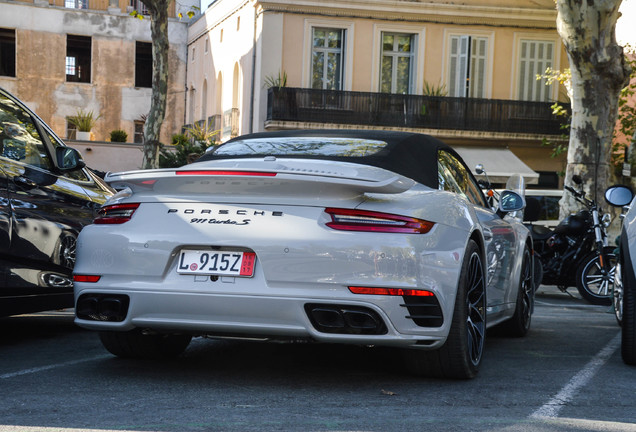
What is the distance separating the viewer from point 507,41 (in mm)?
32156

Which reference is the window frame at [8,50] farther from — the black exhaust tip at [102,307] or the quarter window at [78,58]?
the black exhaust tip at [102,307]

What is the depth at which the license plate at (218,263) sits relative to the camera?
5.02 metres

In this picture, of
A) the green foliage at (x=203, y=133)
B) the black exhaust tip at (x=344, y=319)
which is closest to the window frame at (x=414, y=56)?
the green foliage at (x=203, y=133)

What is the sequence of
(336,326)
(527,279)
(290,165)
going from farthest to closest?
(527,279), (290,165), (336,326)

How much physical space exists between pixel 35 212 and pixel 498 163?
82.3ft

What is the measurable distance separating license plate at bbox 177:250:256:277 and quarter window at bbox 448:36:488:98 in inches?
1082

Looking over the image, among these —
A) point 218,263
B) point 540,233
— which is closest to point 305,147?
point 218,263

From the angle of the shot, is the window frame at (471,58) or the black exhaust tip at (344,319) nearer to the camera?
the black exhaust tip at (344,319)

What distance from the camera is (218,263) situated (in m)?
5.05

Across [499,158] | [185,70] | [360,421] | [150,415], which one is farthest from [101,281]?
[185,70]

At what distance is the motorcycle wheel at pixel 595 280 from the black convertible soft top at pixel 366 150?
636 cm

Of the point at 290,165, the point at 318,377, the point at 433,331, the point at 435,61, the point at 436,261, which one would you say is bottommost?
the point at 318,377

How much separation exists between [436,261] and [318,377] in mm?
1003

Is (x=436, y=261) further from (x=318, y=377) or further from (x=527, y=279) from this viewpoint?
(x=527, y=279)
